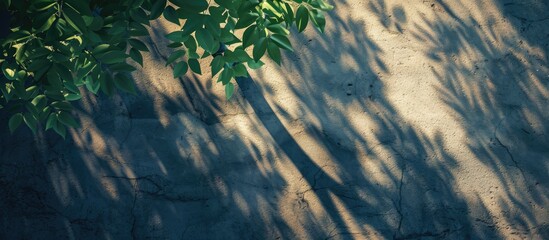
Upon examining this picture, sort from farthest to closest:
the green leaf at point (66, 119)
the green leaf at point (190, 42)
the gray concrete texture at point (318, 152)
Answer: the gray concrete texture at point (318, 152) → the green leaf at point (66, 119) → the green leaf at point (190, 42)

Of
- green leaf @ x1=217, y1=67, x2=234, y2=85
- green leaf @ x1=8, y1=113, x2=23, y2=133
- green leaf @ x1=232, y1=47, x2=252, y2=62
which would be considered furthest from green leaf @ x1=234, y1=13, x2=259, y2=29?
green leaf @ x1=8, y1=113, x2=23, y2=133

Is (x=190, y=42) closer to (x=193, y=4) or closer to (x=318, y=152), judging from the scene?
(x=193, y=4)

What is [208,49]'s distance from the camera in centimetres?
249

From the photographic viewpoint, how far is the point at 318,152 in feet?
15.4

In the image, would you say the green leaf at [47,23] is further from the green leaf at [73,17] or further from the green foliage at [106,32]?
the green leaf at [73,17]

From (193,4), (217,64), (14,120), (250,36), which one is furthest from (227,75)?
(14,120)

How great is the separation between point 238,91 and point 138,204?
3.74 ft

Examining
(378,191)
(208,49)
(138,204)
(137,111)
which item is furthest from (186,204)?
(208,49)

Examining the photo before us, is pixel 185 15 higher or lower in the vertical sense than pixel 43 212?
higher

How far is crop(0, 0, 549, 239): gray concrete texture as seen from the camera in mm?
4652

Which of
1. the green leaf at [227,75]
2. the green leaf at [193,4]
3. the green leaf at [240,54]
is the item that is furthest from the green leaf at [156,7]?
the green leaf at [227,75]

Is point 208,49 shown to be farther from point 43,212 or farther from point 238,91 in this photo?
point 43,212

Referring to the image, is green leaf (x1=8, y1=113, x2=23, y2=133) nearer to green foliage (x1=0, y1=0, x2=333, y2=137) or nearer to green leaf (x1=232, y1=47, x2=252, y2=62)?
green foliage (x1=0, y1=0, x2=333, y2=137)

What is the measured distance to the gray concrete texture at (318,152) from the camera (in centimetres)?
465
